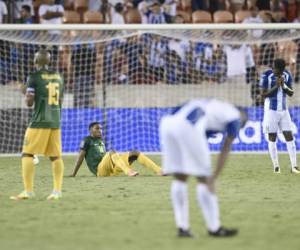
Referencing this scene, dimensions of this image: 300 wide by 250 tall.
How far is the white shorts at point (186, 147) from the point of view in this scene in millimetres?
8500

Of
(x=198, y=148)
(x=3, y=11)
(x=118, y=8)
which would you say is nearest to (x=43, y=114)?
(x=198, y=148)

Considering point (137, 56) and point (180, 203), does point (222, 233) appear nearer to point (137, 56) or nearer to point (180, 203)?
point (180, 203)

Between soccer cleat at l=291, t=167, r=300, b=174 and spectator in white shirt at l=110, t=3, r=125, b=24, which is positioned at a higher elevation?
spectator in white shirt at l=110, t=3, r=125, b=24

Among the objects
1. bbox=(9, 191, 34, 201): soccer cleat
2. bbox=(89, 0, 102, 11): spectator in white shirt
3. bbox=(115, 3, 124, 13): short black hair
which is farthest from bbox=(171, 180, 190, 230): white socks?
bbox=(89, 0, 102, 11): spectator in white shirt

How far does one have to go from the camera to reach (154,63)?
22.2m

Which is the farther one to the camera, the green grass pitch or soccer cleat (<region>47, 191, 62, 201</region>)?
soccer cleat (<region>47, 191, 62, 201</region>)

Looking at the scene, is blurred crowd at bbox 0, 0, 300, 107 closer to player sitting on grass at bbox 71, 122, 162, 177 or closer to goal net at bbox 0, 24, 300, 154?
goal net at bbox 0, 24, 300, 154

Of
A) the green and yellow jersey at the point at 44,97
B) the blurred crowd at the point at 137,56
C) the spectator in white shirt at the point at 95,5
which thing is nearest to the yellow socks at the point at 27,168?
the green and yellow jersey at the point at 44,97

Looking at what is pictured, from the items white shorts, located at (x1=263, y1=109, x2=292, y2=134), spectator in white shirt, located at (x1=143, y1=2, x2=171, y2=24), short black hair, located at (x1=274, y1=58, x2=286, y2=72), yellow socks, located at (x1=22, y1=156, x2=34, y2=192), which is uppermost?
spectator in white shirt, located at (x1=143, y1=2, x2=171, y2=24)

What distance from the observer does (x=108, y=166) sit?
51.0 ft

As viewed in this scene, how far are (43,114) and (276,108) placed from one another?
18.6ft

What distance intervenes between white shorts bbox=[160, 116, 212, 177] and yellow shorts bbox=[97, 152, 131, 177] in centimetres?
656

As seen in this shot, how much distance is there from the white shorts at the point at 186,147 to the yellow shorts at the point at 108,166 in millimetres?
6565

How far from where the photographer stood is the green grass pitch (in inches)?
335
